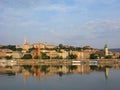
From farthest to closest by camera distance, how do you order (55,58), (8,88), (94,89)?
(55,58) < (8,88) < (94,89)

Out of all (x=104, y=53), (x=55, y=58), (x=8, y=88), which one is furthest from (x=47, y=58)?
(x=8, y=88)

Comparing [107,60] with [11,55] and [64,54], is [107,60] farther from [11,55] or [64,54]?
[11,55]

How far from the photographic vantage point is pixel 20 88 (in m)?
25.0

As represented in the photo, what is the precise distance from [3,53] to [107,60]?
2631 centimetres

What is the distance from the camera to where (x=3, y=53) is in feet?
299

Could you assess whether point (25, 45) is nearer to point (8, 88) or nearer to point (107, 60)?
point (107, 60)

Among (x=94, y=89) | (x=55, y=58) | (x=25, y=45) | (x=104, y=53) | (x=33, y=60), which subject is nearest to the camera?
(x=94, y=89)

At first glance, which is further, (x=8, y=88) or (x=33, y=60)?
(x=33, y=60)

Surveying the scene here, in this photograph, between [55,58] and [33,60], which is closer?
[33,60]

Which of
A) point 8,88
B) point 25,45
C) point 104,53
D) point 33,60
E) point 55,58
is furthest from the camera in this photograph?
point 25,45

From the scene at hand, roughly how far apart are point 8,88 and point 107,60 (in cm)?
6009

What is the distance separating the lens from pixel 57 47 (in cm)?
10744

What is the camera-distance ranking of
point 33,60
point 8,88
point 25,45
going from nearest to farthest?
point 8,88 → point 33,60 → point 25,45

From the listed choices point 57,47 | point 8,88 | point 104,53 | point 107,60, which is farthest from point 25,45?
point 8,88
